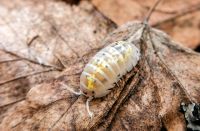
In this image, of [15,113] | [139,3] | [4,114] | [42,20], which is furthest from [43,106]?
[139,3]

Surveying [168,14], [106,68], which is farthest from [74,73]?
[168,14]

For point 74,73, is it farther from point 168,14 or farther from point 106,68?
point 168,14

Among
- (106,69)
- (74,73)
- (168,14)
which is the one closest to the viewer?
(106,69)

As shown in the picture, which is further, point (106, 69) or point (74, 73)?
point (74, 73)

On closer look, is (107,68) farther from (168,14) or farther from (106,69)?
(168,14)

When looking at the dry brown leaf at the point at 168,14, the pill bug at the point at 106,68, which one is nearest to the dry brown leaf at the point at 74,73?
the pill bug at the point at 106,68

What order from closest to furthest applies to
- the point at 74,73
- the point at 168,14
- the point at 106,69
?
the point at 106,69 < the point at 74,73 < the point at 168,14
